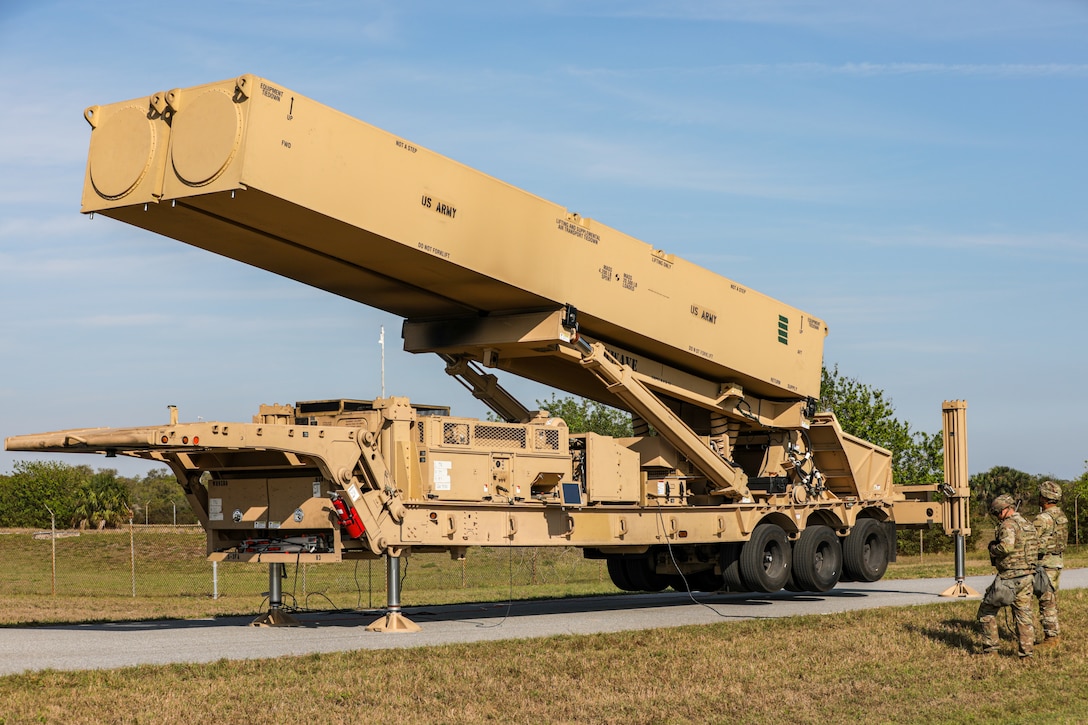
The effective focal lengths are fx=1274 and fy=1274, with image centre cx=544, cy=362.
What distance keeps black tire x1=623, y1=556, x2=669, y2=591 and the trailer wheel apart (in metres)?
2.40

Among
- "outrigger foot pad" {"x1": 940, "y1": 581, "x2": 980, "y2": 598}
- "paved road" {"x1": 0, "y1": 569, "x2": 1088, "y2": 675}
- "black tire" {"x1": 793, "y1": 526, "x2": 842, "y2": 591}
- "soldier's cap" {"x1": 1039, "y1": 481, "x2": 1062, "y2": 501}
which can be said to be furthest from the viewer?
"outrigger foot pad" {"x1": 940, "y1": 581, "x2": 980, "y2": 598}

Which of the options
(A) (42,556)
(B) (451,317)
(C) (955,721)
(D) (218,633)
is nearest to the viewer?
(C) (955,721)

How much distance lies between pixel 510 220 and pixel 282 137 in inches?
132

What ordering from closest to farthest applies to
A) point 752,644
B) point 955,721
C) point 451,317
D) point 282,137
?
point 955,721, point 282,137, point 752,644, point 451,317

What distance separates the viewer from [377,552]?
1397 centimetres

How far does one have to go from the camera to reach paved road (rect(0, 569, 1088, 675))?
39.9 feet

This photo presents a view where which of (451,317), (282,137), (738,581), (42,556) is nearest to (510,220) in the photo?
(451,317)

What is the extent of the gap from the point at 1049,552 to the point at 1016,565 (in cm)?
77

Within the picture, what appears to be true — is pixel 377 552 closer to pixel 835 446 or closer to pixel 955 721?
pixel 955 721

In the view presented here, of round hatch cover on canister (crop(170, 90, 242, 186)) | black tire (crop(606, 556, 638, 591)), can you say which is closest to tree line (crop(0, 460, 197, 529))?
Answer: black tire (crop(606, 556, 638, 591))

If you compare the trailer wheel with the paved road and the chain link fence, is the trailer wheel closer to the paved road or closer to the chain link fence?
the paved road

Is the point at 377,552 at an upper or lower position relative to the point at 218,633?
upper

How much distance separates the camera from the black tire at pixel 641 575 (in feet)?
67.6

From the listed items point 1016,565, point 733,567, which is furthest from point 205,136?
point 733,567
